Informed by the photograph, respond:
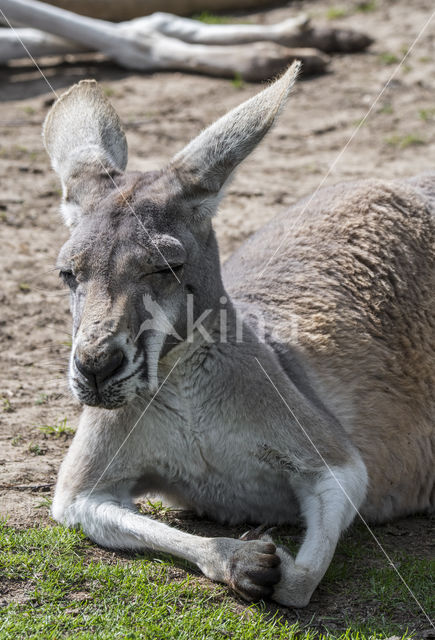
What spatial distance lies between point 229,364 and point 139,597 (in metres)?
1.06

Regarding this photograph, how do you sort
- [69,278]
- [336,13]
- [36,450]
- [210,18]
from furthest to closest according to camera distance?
[336,13] → [210,18] → [36,450] → [69,278]

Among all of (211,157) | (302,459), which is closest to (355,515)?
(302,459)

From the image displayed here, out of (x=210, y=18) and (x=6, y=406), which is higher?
(x=210, y=18)

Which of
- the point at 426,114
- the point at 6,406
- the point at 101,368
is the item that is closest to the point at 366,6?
the point at 426,114

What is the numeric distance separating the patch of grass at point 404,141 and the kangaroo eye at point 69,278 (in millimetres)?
5715

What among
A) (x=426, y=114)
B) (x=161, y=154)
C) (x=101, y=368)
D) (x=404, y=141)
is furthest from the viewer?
(x=426, y=114)

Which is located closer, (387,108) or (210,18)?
(387,108)

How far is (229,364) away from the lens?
4137mm

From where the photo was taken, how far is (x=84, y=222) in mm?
3961

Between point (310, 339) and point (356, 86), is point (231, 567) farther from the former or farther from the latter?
point (356, 86)

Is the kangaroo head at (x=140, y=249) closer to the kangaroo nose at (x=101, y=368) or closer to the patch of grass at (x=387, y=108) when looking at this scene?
the kangaroo nose at (x=101, y=368)

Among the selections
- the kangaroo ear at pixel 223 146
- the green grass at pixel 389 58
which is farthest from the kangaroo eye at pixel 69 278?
the green grass at pixel 389 58

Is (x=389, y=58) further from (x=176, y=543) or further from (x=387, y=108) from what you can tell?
(x=176, y=543)

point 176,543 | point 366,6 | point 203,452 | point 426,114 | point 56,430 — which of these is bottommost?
point 176,543
